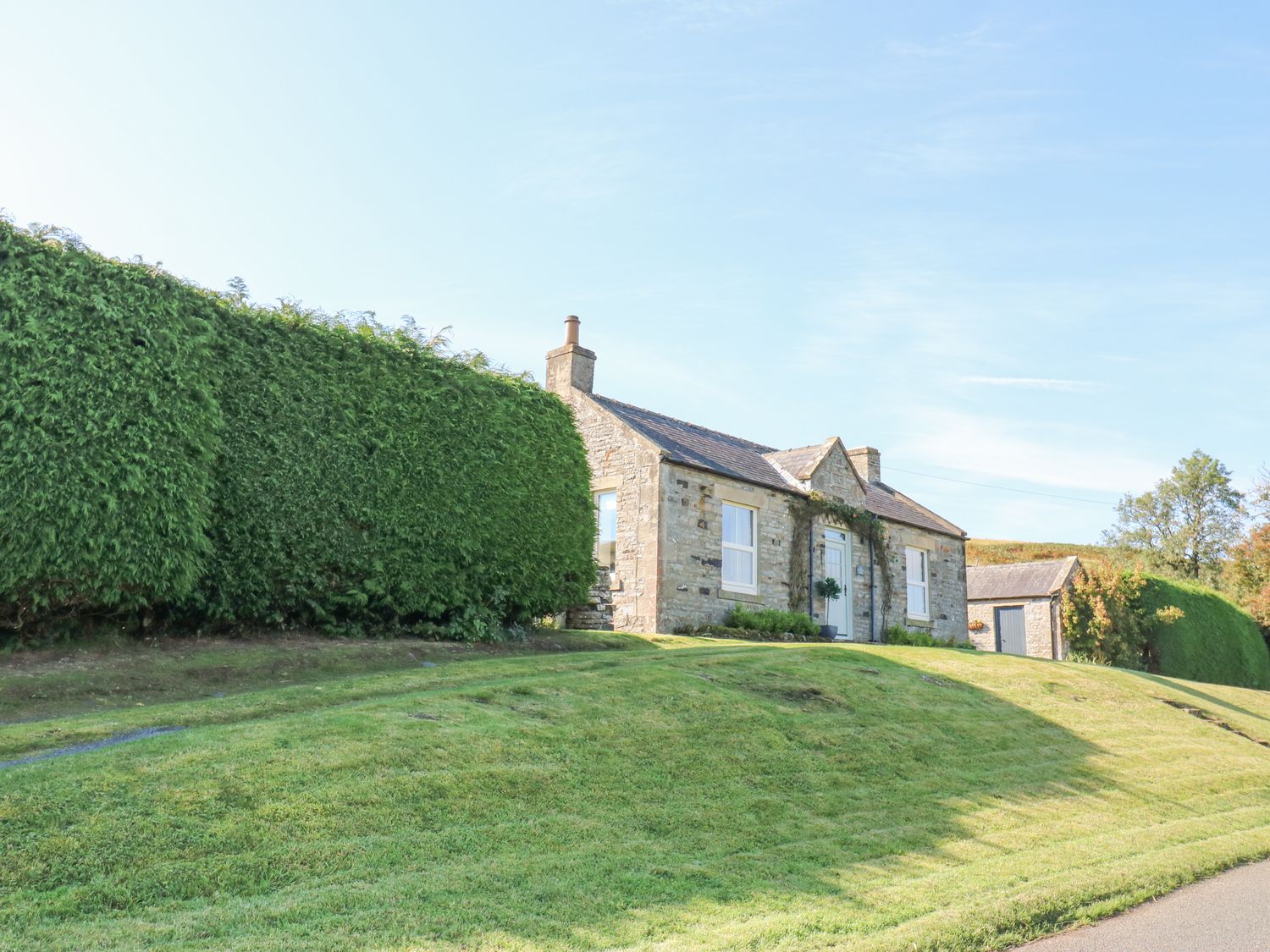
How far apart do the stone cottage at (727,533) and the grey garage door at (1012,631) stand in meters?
8.48

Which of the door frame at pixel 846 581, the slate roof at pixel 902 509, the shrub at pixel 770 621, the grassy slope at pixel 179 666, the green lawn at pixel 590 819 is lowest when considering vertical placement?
the green lawn at pixel 590 819

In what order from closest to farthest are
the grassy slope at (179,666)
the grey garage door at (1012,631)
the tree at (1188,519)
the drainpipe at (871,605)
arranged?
the grassy slope at (179,666) → the drainpipe at (871,605) → the grey garage door at (1012,631) → the tree at (1188,519)

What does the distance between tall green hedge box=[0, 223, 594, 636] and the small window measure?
12.7 ft

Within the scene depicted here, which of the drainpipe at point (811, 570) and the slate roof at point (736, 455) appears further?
the drainpipe at point (811, 570)

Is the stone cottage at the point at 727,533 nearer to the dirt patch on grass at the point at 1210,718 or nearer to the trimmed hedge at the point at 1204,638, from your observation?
the trimmed hedge at the point at 1204,638

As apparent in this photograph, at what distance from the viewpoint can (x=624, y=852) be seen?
274 inches

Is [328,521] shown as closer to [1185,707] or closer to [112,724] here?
[112,724]

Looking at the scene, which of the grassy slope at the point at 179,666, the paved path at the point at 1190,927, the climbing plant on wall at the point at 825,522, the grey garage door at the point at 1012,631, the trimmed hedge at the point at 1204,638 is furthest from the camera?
the grey garage door at the point at 1012,631

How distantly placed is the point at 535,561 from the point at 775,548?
811cm

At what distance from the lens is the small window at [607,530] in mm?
22062

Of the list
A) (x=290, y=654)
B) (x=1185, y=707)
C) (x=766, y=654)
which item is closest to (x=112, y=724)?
(x=290, y=654)

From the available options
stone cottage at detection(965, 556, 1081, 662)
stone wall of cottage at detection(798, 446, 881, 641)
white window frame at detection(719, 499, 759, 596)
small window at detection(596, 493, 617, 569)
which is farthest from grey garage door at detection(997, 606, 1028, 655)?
small window at detection(596, 493, 617, 569)

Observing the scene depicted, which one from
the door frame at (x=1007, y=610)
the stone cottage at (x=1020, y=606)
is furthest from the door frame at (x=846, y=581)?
the door frame at (x=1007, y=610)

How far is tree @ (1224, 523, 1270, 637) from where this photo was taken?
33897 mm
